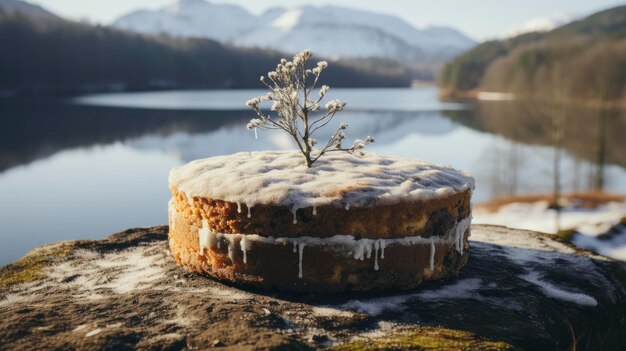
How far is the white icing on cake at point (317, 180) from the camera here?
506 cm

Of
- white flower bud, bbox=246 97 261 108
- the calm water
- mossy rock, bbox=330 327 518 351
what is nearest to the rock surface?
mossy rock, bbox=330 327 518 351

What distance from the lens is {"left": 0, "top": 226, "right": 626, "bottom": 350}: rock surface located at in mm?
4207

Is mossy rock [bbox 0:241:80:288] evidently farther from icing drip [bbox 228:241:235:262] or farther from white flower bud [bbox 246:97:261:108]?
white flower bud [bbox 246:97:261:108]

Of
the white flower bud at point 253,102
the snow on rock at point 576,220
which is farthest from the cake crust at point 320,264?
the snow on rock at point 576,220

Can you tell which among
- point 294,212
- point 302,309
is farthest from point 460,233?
point 302,309

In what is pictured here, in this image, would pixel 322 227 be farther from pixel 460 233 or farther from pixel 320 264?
pixel 460 233

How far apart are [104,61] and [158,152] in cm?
6094

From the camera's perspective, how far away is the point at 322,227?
5.04 meters

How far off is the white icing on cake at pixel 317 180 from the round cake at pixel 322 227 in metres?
0.01

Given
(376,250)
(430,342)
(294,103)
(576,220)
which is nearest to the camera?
(430,342)

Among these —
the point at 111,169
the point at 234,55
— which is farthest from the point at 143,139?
the point at 234,55

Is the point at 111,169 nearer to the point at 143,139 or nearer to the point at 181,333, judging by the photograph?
the point at 143,139

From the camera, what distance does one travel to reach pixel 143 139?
129 feet

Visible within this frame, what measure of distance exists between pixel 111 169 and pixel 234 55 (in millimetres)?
79140
